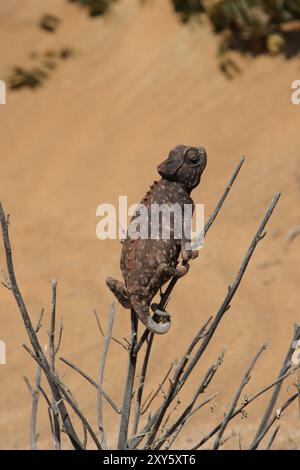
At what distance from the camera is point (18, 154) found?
877cm

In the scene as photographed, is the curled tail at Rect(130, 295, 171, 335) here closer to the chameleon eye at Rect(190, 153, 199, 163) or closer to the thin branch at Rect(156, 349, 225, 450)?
the thin branch at Rect(156, 349, 225, 450)

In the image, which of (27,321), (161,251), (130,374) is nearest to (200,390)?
(130,374)

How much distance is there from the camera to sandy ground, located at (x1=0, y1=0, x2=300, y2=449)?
5379mm

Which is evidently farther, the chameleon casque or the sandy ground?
the sandy ground

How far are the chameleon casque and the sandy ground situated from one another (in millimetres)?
1999

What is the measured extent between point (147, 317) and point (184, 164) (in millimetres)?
504

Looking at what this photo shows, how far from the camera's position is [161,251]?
276cm

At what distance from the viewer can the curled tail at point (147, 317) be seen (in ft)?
9.04

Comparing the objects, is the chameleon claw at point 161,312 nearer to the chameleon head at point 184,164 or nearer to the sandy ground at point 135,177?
the chameleon head at point 184,164

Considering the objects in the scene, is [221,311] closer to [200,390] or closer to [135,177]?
[200,390]

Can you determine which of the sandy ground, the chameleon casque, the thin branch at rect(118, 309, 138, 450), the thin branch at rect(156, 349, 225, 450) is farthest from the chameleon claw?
the sandy ground

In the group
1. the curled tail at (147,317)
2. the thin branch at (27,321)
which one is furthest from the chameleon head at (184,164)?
the thin branch at (27,321)

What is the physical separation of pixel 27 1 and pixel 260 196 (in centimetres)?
586

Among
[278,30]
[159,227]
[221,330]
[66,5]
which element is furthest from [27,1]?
[159,227]
